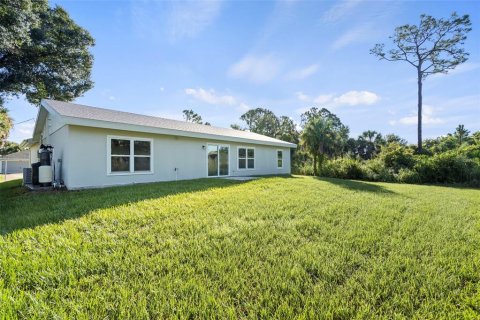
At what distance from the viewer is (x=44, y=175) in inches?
362

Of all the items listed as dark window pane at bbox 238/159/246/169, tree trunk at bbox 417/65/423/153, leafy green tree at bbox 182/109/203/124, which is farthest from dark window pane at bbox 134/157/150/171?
leafy green tree at bbox 182/109/203/124

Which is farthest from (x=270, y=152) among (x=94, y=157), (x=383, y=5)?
(x=94, y=157)

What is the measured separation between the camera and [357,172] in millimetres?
16453

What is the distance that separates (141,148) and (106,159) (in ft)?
4.80

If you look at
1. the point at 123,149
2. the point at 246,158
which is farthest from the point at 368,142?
the point at 123,149

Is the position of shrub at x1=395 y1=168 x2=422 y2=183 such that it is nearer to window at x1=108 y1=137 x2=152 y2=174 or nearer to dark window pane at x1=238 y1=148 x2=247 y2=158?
dark window pane at x1=238 y1=148 x2=247 y2=158

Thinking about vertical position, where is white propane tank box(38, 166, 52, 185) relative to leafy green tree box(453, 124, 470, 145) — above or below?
below

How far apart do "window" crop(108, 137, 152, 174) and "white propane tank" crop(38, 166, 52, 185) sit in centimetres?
259

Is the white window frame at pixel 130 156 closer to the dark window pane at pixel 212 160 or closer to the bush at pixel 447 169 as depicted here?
the dark window pane at pixel 212 160

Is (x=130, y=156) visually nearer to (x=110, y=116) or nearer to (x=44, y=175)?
(x=110, y=116)

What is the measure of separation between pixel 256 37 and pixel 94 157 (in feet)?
29.6

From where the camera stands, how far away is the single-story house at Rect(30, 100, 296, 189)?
27.6 feet

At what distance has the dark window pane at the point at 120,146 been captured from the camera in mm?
9245

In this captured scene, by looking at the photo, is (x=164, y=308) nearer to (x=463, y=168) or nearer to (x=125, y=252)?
(x=125, y=252)
